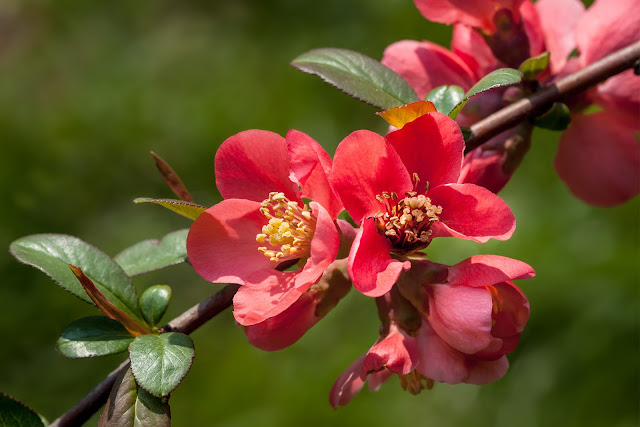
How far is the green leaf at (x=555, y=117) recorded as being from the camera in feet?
2.29

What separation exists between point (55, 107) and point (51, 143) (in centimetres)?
20

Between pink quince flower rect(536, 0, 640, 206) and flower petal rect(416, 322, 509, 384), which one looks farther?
pink quince flower rect(536, 0, 640, 206)

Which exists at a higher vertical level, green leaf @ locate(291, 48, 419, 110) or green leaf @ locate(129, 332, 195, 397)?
green leaf @ locate(291, 48, 419, 110)

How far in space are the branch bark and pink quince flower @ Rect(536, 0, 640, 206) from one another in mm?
61

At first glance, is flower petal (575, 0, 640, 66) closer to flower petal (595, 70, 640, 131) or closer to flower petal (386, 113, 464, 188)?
flower petal (595, 70, 640, 131)

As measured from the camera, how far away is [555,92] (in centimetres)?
70

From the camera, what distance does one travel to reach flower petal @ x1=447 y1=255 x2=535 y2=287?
535 millimetres

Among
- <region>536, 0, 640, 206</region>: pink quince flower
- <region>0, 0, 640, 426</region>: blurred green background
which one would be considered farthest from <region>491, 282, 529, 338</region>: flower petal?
<region>0, 0, 640, 426</region>: blurred green background

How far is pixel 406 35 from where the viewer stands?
7.74 feet

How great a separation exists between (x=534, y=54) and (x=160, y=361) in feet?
1.70

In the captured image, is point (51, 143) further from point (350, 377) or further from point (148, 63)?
point (350, 377)

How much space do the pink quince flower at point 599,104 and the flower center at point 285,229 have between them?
351 mm

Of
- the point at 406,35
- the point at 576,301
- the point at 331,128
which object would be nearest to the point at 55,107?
the point at 331,128

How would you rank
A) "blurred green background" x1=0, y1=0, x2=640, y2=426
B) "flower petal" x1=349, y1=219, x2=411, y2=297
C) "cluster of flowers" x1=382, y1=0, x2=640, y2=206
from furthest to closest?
"blurred green background" x1=0, y1=0, x2=640, y2=426
"cluster of flowers" x1=382, y1=0, x2=640, y2=206
"flower petal" x1=349, y1=219, x2=411, y2=297
